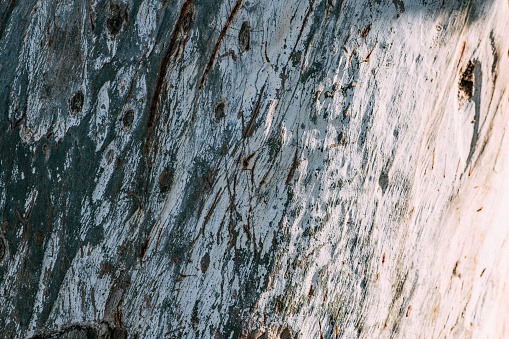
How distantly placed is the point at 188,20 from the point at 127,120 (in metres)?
0.35

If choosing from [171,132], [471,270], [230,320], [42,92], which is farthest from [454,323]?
[42,92]

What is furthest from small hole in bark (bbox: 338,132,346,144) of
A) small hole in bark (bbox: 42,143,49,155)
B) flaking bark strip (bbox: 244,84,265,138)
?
small hole in bark (bbox: 42,143,49,155)

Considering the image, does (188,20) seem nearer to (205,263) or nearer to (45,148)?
(45,148)

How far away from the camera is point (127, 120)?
1.24 m

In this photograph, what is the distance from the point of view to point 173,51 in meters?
1.22

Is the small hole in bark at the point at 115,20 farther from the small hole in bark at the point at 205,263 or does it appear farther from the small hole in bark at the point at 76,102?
the small hole in bark at the point at 205,263

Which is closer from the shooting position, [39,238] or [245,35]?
[245,35]

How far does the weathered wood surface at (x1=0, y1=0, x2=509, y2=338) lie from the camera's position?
1157mm

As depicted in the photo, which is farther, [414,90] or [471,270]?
[471,270]

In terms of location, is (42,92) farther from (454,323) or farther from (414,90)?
(454,323)

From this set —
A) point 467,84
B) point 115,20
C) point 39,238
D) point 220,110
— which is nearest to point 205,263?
point 220,110

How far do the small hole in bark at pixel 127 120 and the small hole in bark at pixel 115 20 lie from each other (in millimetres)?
244

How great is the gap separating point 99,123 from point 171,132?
23cm

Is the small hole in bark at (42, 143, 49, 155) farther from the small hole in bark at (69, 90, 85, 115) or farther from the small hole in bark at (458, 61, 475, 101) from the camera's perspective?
the small hole in bark at (458, 61, 475, 101)
